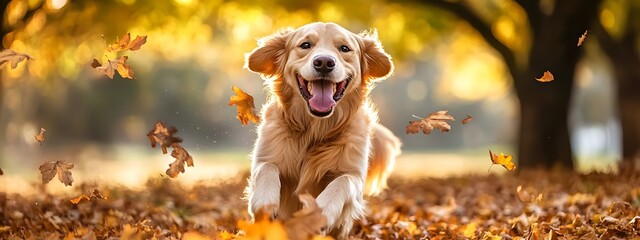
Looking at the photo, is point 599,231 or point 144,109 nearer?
point 599,231

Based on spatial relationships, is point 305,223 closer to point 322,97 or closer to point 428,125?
point 322,97

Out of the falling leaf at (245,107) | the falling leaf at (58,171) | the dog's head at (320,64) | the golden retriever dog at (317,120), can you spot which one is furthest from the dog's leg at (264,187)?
the falling leaf at (58,171)

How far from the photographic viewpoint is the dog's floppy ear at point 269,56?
5.29m

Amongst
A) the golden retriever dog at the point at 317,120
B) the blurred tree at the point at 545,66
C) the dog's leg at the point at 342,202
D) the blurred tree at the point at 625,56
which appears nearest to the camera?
the dog's leg at the point at 342,202

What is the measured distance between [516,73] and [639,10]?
3.19 m

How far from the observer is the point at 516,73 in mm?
12969

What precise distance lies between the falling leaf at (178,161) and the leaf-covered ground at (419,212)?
1.31 feet

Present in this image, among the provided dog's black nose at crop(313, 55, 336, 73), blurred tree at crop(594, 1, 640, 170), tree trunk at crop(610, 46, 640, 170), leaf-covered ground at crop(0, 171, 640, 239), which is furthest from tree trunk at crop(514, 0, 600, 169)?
dog's black nose at crop(313, 55, 336, 73)

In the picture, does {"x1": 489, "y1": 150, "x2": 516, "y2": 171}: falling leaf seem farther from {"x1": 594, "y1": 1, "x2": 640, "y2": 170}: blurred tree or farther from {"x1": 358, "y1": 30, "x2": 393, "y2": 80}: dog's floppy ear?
{"x1": 594, "y1": 1, "x2": 640, "y2": 170}: blurred tree

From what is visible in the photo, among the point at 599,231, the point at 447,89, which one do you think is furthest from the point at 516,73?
the point at 447,89

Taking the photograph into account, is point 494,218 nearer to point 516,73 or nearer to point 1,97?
point 516,73

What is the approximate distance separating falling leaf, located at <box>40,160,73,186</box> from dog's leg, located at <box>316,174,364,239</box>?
1.50 metres

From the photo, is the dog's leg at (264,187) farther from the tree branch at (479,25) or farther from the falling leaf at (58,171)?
the tree branch at (479,25)

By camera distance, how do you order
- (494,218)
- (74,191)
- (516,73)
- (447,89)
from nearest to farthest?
(494,218), (74,191), (516,73), (447,89)
